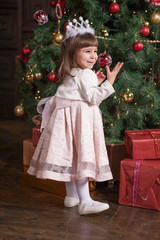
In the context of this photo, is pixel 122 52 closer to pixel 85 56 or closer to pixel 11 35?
pixel 85 56

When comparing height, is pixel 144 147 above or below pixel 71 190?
above

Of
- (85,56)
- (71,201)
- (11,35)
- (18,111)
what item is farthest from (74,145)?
(11,35)

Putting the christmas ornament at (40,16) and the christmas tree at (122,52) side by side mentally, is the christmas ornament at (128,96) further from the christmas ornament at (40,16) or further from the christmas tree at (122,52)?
the christmas ornament at (40,16)

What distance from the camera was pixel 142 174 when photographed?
1.99m

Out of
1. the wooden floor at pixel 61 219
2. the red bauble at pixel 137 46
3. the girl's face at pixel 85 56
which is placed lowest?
the wooden floor at pixel 61 219

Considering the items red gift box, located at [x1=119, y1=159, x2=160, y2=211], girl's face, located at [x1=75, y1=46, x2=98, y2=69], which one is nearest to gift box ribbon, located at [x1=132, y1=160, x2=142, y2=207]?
red gift box, located at [x1=119, y1=159, x2=160, y2=211]

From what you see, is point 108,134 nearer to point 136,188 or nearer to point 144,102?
point 144,102

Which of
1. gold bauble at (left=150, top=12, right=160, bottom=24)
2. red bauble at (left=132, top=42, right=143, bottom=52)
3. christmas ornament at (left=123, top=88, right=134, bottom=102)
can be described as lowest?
christmas ornament at (left=123, top=88, right=134, bottom=102)

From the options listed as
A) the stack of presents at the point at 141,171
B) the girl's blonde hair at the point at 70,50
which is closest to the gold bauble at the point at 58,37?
the girl's blonde hair at the point at 70,50

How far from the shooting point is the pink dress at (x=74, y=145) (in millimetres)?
1880

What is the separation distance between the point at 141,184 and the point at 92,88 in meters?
0.62

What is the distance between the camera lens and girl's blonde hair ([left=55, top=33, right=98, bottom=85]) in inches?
75.4

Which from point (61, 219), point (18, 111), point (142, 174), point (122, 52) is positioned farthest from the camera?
point (18, 111)

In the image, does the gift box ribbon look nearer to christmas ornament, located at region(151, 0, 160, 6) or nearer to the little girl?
the little girl
